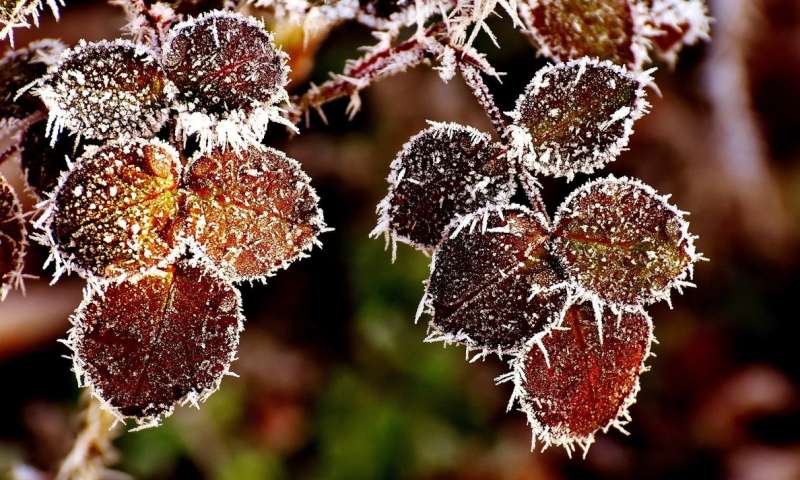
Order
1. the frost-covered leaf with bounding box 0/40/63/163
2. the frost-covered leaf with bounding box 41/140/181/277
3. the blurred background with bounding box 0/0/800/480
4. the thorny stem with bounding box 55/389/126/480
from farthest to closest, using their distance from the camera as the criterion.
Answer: the blurred background with bounding box 0/0/800/480 < the thorny stem with bounding box 55/389/126/480 < the frost-covered leaf with bounding box 0/40/63/163 < the frost-covered leaf with bounding box 41/140/181/277

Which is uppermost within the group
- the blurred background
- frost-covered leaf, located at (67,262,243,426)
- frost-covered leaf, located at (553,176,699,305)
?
frost-covered leaf, located at (553,176,699,305)

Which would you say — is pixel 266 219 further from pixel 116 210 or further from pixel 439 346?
pixel 439 346

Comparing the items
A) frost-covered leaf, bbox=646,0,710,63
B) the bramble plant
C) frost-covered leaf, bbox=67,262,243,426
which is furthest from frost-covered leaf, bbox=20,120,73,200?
frost-covered leaf, bbox=646,0,710,63

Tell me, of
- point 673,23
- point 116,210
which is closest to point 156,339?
point 116,210

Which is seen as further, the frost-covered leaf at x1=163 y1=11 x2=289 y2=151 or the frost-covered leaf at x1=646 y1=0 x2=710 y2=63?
the frost-covered leaf at x1=646 y1=0 x2=710 y2=63

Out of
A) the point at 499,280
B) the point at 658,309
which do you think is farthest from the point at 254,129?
the point at 658,309

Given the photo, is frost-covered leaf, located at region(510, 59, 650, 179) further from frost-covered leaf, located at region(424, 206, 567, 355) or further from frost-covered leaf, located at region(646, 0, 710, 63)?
frost-covered leaf, located at region(646, 0, 710, 63)
